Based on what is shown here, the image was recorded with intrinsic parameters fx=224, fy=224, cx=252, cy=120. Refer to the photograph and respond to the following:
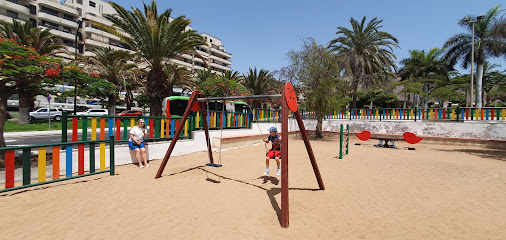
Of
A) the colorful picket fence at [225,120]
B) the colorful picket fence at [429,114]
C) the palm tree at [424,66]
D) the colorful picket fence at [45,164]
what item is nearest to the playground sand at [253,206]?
the colorful picket fence at [45,164]

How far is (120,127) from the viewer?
7188 mm

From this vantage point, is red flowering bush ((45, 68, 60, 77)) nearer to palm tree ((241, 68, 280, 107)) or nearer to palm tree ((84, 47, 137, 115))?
palm tree ((84, 47, 137, 115))

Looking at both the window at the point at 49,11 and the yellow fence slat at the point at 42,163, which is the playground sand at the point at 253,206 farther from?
the window at the point at 49,11

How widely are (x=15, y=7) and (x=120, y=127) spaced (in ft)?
154

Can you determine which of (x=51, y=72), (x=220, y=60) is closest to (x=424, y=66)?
(x=51, y=72)

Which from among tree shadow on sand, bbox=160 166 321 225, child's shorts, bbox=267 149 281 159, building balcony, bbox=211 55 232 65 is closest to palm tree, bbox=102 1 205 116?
tree shadow on sand, bbox=160 166 321 225

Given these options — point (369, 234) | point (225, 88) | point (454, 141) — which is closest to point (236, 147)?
point (369, 234)

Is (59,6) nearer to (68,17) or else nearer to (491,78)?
(68,17)

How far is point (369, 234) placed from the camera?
10.7 feet

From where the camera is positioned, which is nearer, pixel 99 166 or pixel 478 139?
pixel 99 166

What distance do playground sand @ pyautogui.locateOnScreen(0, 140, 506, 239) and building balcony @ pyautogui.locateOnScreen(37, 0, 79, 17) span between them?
5065 centimetres

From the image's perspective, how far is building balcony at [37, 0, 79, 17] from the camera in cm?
3888

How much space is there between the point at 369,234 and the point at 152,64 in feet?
52.1

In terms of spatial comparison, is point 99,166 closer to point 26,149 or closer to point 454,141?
point 26,149
